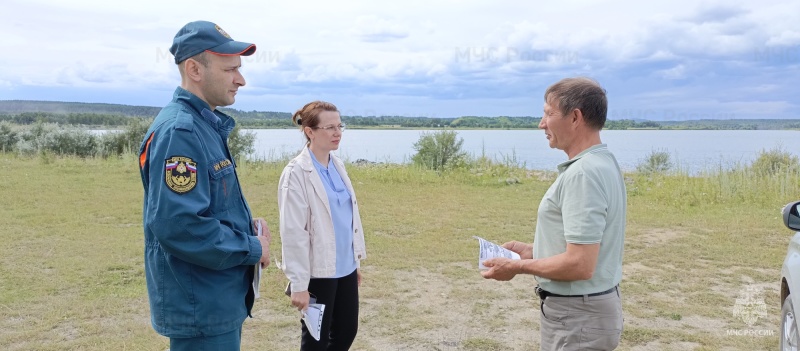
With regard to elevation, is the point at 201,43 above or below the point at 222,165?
above

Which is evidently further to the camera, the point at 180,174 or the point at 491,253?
the point at 491,253

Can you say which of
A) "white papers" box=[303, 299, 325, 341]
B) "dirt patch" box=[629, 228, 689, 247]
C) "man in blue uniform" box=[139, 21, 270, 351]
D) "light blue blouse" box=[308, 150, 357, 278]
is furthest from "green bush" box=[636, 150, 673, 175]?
"man in blue uniform" box=[139, 21, 270, 351]

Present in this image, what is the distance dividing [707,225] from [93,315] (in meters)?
8.27

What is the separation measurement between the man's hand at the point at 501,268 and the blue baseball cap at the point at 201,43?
124 centimetres

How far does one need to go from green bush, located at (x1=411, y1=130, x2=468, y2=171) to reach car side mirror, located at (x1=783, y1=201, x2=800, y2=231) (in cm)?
1374

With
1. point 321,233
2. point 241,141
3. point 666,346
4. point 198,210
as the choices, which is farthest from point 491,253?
point 241,141

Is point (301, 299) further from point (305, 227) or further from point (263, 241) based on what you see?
point (263, 241)

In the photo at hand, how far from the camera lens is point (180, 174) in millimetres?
1967

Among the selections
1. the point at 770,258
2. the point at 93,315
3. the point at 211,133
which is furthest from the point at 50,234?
the point at 770,258

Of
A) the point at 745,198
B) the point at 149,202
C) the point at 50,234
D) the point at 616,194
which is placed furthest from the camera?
the point at 745,198

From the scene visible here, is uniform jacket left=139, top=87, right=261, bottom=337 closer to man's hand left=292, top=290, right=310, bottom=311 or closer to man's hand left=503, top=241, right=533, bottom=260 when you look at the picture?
man's hand left=292, top=290, right=310, bottom=311

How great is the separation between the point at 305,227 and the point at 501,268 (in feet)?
3.88

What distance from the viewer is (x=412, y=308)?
17.1 feet

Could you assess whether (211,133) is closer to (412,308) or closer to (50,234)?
(412,308)
